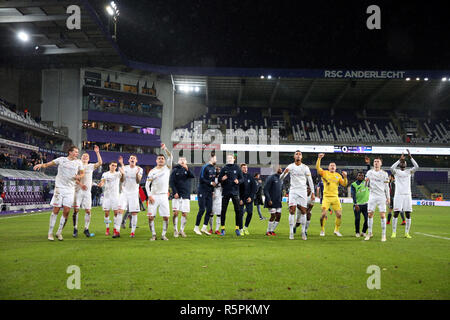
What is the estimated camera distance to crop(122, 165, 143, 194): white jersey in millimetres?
12047

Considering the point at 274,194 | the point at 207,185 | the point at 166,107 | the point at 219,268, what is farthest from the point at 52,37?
the point at 219,268

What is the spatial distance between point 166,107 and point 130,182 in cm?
4429

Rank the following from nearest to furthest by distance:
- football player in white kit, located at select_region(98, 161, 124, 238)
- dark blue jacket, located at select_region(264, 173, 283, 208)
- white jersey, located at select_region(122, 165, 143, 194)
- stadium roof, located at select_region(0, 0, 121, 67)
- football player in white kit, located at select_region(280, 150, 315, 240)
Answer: football player in white kit, located at select_region(280, 150, 315, 240) < white jersey, located at select_region(122, 165, 143, 194) < football player in white kit, located at select_region(98, 161, 124, 238) < dark blue jacket, located at select_region(264, 173, 283, 208) < stadium roof, located at select_region(0, 0, 121, 67)

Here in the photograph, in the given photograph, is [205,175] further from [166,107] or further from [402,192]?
[166,107]

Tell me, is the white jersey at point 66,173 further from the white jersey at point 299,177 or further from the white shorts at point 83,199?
the white jersey at point 299,177

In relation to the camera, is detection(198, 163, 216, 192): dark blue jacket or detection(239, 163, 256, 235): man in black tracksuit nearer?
detection(198, 163, 216, 192): dark blue jacket

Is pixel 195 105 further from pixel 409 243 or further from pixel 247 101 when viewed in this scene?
pixel 409 243

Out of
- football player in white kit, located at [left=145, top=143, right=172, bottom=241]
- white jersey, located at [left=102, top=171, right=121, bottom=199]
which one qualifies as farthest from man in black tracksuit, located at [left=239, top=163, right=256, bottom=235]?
white jersey, located at [left=102, top=171, right=121, bottom=199]

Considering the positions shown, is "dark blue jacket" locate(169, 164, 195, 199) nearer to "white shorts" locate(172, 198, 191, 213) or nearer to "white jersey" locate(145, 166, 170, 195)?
"white shorts" locate(172, 198, 191, 213)

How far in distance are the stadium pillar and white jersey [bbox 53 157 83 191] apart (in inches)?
1726

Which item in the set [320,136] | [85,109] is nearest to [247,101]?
[320,136]

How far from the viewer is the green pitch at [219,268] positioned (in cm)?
523

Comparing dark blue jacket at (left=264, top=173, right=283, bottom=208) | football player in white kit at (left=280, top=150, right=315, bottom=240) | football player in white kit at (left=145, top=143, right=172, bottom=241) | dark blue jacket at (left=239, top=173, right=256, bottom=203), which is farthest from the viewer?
dark blue jacket at (left=239, top=173, right=256, bottom=203)

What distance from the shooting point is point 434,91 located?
51.9 metres
